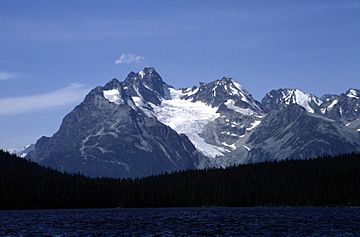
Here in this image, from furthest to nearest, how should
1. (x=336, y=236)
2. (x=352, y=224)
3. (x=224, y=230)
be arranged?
1. (x=352, y=224)
2. (x=224, y=230)
3. (x=336, y=236)

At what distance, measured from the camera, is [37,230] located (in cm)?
16600

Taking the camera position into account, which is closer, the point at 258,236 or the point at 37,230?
the point at 258,236

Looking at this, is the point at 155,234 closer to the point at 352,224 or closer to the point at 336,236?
the point at 336,236

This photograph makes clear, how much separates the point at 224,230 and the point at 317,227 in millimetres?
23948

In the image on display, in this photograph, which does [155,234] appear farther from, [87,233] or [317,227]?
[317,227]

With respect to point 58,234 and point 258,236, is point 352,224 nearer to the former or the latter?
point 258,236

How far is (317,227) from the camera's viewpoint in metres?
168

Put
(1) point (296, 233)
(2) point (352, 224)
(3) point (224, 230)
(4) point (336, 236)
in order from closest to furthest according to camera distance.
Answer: (4) point (336, 236)
(1) point (296, 233)
(3) point (224, 230)
(2) point (352, 224)

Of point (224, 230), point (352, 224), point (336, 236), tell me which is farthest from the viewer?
point (352, 224)

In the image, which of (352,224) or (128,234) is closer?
(128,234)

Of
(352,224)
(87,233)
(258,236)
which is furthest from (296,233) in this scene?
(87,233)

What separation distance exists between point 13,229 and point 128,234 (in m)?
35.1

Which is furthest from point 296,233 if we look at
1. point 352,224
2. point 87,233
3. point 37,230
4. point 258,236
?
point 37,230

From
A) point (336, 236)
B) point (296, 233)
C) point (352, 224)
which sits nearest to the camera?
point (336, 236)
